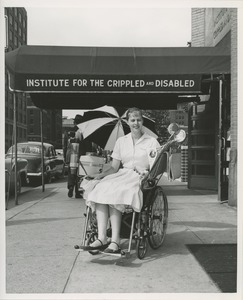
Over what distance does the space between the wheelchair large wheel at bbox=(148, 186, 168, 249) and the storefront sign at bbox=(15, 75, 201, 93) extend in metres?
3.39

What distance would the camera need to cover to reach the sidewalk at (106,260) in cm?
352

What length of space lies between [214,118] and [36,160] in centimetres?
606

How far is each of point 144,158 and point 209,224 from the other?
6.85 ft

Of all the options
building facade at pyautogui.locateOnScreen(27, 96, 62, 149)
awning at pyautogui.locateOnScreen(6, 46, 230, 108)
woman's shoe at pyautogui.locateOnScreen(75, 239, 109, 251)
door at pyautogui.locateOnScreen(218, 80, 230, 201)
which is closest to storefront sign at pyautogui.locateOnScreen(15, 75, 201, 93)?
awning at pyautogui.locateOnScreen(6, 46, 230, 108)

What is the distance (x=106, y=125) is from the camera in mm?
7469

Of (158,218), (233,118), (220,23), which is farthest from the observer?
(220,23)

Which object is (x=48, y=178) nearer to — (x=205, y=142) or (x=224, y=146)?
(x=205, y=142)

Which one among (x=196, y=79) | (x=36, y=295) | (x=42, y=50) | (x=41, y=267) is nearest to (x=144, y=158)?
(x=41, y=267)

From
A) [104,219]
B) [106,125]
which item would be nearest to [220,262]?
[104,219]

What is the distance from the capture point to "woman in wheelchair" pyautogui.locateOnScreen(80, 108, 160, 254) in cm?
406

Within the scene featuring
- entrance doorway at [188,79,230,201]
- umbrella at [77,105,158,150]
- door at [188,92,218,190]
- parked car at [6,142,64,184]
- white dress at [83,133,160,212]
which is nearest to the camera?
white dress at [83,133,160,212]

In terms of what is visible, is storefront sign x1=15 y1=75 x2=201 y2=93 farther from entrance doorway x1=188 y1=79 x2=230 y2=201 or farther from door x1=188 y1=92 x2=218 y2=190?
door x1=188 y1=92 x2=218 y2=190

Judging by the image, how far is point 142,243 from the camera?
423cm

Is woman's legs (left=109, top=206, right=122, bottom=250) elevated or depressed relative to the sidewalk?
elevated
